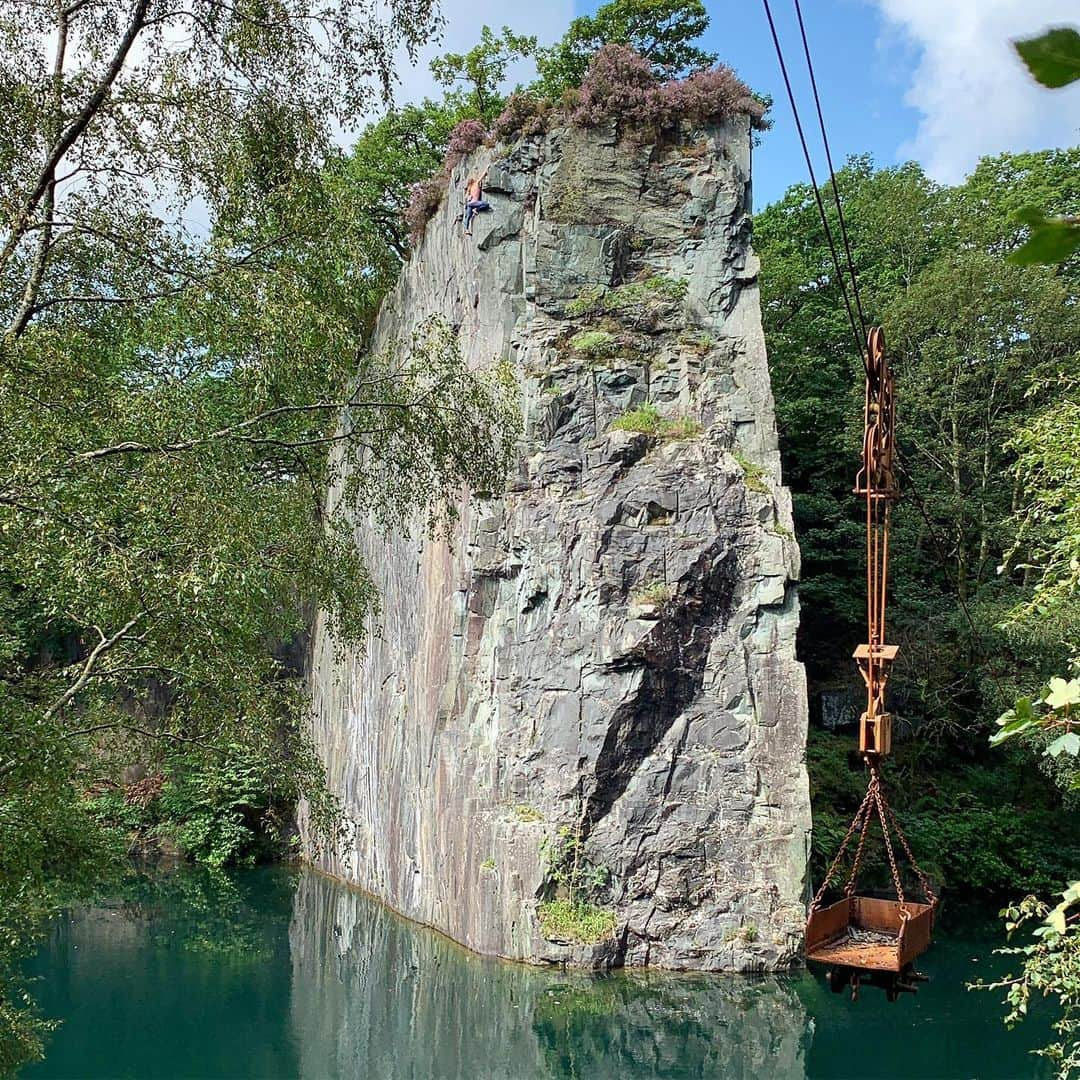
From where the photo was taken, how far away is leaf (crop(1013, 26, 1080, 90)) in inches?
19.0

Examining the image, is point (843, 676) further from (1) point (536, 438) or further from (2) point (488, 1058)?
(2) point (488, 1058)

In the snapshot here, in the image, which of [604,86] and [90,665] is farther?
[604,86]

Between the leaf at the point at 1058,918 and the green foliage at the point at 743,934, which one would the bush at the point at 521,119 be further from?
the leaf at the point at 1058,918

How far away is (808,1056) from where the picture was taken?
9047 mm

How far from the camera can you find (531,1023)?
31.4 ft

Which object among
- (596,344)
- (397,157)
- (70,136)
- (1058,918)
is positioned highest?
(397,157)

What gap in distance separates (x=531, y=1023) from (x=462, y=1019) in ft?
2.51

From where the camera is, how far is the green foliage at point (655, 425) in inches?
468

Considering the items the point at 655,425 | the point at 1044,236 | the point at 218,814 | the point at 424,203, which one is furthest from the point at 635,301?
the point at 1044,236

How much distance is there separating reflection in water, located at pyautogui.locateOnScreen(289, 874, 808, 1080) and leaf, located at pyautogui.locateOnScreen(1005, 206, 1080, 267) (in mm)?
9115

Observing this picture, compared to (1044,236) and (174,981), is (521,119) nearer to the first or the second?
(174,981)

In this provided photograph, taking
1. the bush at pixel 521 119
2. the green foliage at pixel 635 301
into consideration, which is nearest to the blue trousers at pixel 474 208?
the bush at pixel 521 119

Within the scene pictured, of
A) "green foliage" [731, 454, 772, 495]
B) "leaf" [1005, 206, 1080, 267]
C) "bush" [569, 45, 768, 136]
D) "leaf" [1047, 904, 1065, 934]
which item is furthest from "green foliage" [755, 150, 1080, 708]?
"leaf" [1005, 206, 1080, 267]

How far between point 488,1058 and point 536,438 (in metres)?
5.92
